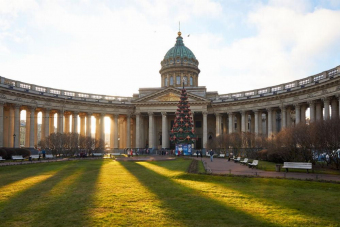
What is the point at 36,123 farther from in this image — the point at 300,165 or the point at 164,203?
the point at 164,203

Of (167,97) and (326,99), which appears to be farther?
(167,97)

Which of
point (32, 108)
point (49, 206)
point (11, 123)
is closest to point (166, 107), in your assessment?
point (32, 108)

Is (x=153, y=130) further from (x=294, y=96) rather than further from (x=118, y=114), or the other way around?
(x=294, y=96)

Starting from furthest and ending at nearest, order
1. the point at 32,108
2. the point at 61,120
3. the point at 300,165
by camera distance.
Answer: the point at 61,120, the point at 32,108, the point at 300,165

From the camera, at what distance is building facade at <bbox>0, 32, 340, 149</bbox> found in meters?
55.7

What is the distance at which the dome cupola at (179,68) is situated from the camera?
94125 mm

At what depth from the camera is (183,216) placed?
38.6 ft

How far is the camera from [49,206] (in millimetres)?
13055

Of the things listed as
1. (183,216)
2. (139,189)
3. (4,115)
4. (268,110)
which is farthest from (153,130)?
(183,216)

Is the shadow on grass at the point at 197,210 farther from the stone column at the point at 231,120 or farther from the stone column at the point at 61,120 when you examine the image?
the stone column at the point at 231,120

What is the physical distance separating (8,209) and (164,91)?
6411 centimetres

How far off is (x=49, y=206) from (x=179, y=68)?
3274 inches

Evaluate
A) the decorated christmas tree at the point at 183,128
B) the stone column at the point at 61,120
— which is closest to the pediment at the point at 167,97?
the stone column at the point at 61,120

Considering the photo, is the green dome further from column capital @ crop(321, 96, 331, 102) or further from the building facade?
column capital @ crop(321, 96, 331, 102)
